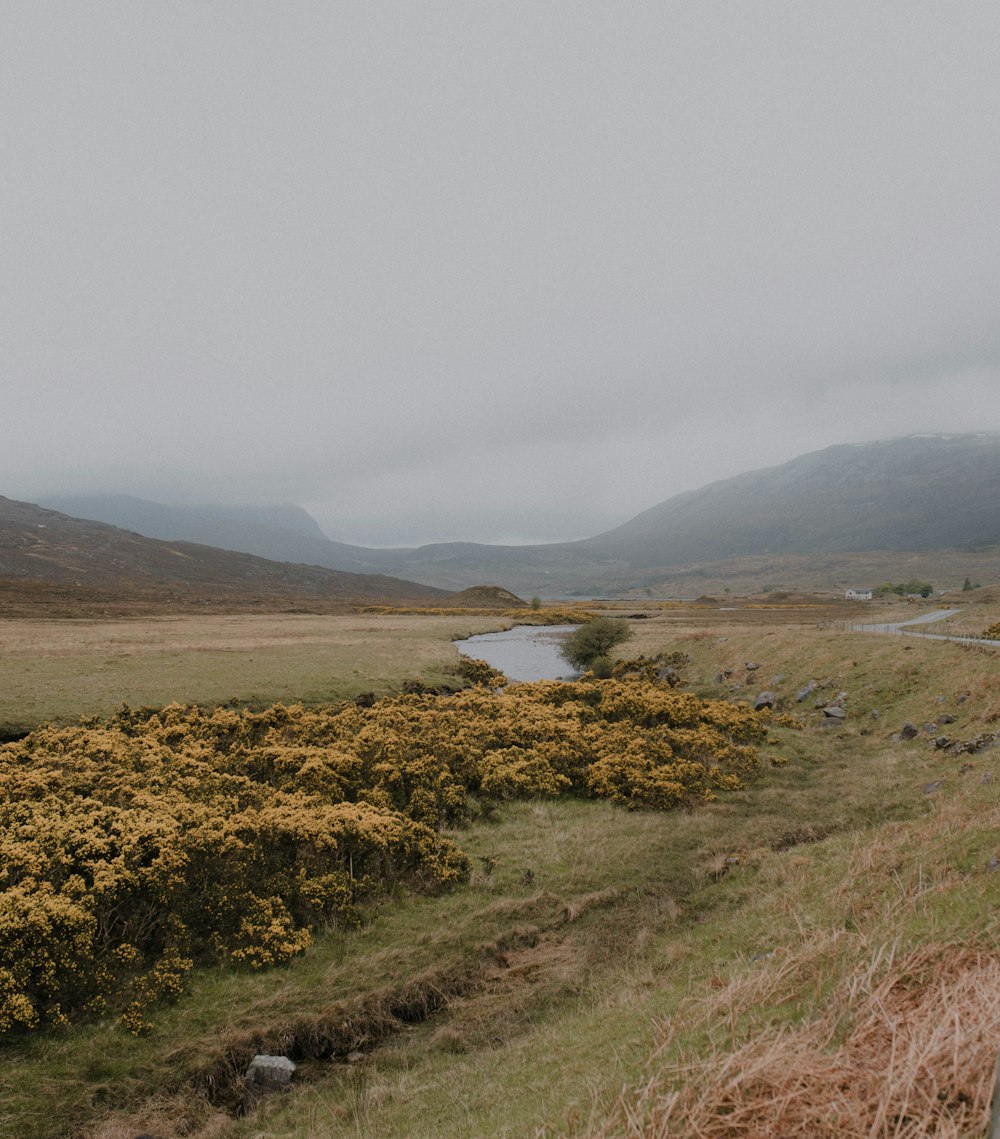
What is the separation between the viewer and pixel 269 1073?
8781mm

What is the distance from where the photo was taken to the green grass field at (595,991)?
5953 millimetres

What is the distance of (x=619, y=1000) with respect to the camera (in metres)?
9.37

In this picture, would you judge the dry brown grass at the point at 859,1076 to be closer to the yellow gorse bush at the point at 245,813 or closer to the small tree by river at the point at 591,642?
the yellow gorse bush at the point at 245,813

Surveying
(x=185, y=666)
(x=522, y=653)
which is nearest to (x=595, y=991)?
(x=185, y=666)

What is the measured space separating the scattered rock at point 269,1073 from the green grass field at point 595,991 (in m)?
0.30

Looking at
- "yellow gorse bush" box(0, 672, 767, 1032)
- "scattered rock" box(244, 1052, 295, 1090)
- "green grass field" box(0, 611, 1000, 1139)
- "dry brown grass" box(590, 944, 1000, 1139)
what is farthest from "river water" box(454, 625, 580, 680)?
"dry brown grass" box(590, 944, 1000, 1139)

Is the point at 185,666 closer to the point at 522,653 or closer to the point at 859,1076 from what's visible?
the point at 522,653

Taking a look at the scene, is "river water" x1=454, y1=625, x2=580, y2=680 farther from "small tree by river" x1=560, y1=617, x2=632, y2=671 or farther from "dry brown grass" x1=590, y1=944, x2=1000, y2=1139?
"dry brown grass" x1=590, y1=944, x2=1000, y2=1139

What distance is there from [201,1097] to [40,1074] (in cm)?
222

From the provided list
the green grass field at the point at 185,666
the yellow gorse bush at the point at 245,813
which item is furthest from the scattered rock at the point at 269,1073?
the green grass field at the point at 185,666

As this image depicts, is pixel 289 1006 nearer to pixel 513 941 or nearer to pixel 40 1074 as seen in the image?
pixel 40 1074

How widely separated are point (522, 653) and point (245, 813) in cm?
5666

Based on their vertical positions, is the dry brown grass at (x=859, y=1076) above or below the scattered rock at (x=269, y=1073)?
above

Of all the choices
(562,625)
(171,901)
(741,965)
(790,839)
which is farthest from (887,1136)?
(562,625)
